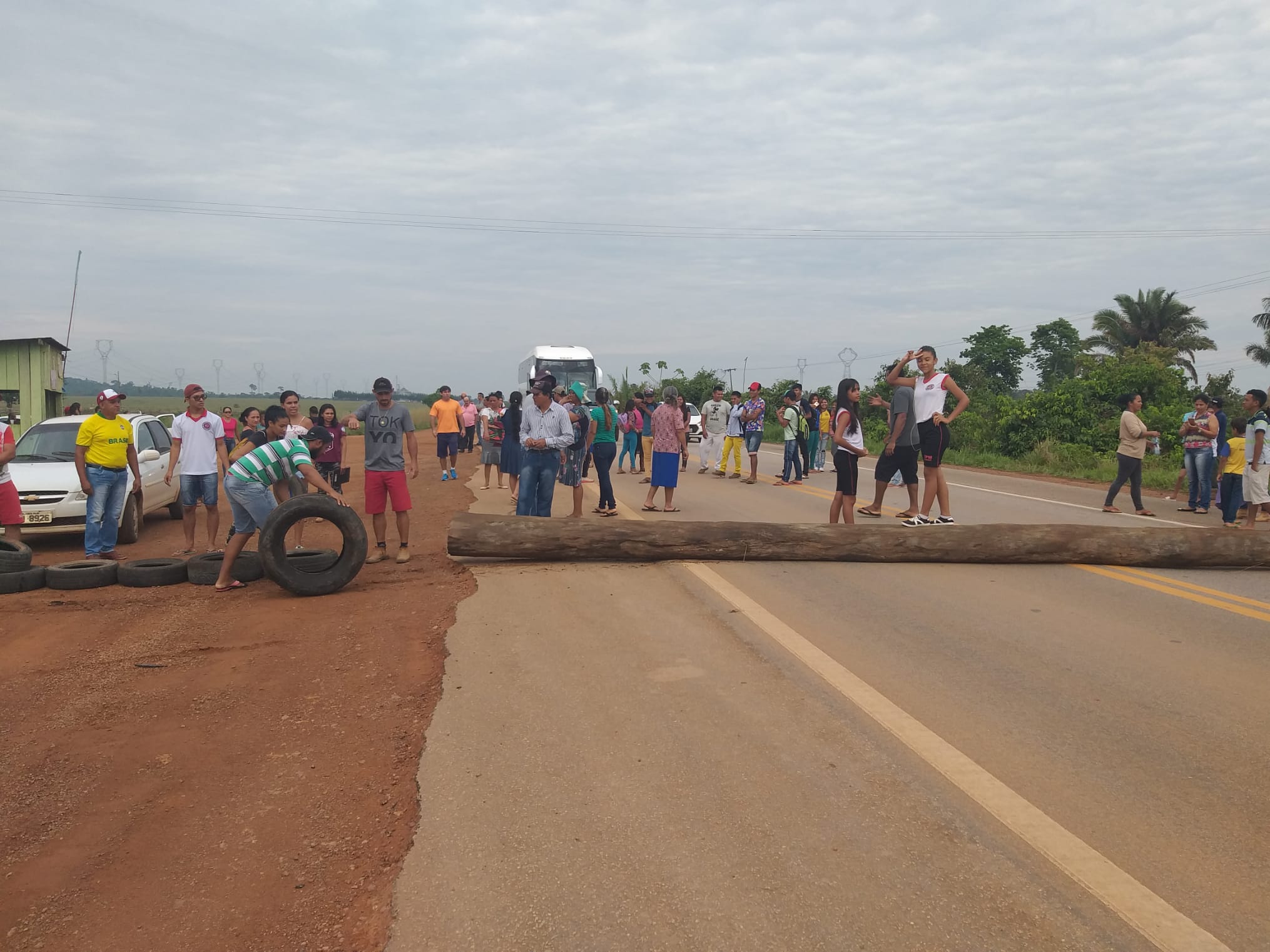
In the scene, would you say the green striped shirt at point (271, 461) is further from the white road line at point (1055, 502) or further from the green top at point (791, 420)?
the green top at point (791, 420)

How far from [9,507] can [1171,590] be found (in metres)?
10.3

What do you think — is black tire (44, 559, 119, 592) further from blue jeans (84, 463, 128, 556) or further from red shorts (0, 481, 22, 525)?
blue jeans (84, 463, 128, 556)

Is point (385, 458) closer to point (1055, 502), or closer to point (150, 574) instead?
point (150, 574)

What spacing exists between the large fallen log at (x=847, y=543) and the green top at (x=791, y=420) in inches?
353

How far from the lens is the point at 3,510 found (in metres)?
8.90

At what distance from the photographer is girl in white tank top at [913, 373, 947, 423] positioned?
10.8 metres

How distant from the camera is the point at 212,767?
4.32 m

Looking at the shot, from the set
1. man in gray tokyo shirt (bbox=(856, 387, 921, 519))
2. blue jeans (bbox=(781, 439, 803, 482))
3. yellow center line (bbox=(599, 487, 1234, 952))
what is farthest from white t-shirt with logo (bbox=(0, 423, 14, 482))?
blue jeans (bbox=(781, 439, 803, 482))

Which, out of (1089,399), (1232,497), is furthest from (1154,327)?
(1232,497)

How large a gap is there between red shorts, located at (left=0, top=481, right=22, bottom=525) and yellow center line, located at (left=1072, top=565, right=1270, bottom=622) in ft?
32.3

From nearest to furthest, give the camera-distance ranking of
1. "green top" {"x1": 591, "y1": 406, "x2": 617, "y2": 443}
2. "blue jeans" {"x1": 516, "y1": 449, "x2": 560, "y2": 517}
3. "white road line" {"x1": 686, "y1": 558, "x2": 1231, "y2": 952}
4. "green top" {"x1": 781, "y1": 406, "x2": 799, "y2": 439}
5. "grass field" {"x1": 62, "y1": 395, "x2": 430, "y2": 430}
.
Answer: "white road line" {"x1": 686, "y1": 558, "x2": 1231, "y2": 952}
"blue jeans" {"x1": 516, "y1": 449, "x2": 560, "y2": 517}
"green top" {"x1": 591, "y1": 406, "x2": 617, "y2": 443}
"green top" {"x1": 781, "y1": 406, "x2": 799, "y2": 439}
"grass field" {"x1": 62, "y1": 395, "x2": 430, "y2": 430}

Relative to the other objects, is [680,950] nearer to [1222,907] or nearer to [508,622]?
[1222,907]

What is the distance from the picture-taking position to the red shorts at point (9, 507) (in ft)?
29.2

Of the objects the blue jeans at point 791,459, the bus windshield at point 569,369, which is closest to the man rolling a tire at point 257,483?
the blue jeans at point 791,459
